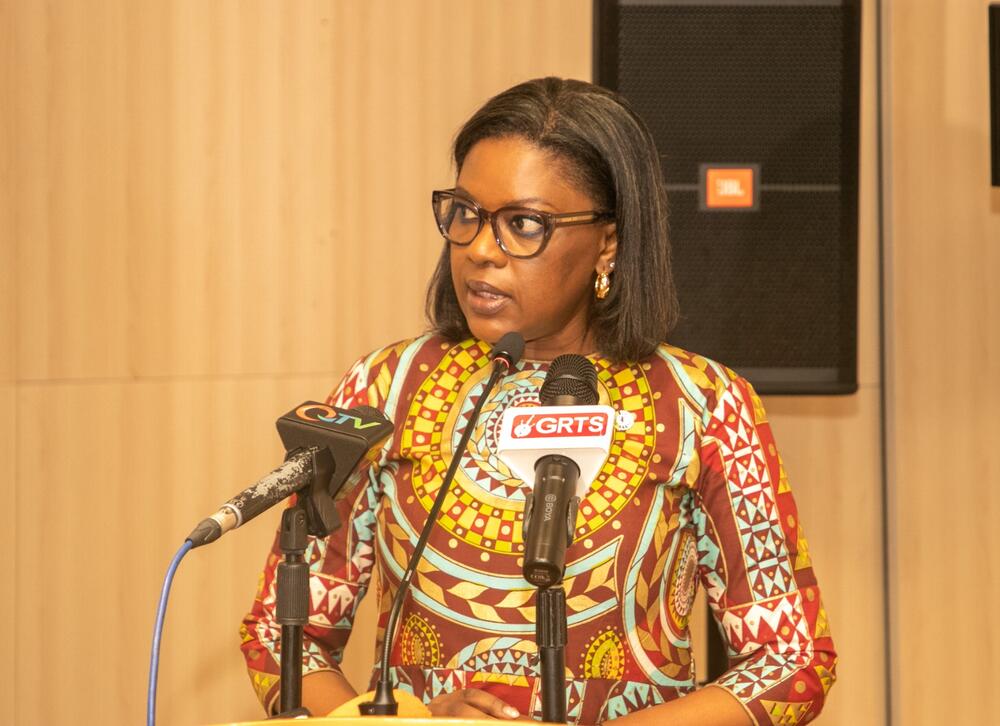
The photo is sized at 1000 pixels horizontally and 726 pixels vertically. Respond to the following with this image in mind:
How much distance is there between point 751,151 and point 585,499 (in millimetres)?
1158

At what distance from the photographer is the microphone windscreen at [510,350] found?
1495mm

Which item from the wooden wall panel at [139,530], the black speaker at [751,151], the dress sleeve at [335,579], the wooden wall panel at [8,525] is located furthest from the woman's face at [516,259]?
the wooden wall panel at [8,525]

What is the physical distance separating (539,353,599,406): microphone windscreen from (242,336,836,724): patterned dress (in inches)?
16.3

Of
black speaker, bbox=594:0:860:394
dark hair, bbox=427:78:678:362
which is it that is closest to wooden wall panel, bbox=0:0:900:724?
black speaker, bbox=594:0:860:394

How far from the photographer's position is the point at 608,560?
1.75 meters

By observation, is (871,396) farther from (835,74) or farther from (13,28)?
(13,28)

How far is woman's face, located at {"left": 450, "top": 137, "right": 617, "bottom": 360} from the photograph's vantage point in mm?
1765

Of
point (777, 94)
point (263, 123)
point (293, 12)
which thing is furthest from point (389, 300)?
point (777, 94)

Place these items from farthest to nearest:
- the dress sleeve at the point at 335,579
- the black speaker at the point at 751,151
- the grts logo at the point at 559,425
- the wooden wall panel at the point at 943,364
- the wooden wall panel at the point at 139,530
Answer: the wooden wall panel at the point at 139,530, the wooden wall panel at the point at 943,364, the black speaker at the point at 751,151, the dress sleeve at the point at 335,579, the grts logo at the point at 559,425

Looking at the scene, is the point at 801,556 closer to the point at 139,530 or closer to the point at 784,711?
the point at 784,711

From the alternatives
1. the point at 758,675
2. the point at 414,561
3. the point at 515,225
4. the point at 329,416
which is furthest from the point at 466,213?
the point at 758,675

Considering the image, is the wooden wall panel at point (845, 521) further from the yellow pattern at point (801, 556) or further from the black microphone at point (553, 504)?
the black microphone at point (553, 504)

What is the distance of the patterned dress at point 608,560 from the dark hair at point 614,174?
6cm

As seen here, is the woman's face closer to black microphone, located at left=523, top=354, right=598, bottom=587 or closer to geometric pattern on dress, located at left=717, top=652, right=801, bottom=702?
black microphone, located at left=523, top=354, right=598, bottom=587
